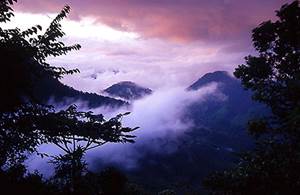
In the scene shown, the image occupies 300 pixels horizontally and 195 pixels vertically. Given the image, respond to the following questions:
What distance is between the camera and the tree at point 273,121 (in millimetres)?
18797

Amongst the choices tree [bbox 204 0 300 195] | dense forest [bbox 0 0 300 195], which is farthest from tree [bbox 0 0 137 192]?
tree [bbox 204 0 300 195]

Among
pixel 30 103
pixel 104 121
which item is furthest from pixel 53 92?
pixel 30 103

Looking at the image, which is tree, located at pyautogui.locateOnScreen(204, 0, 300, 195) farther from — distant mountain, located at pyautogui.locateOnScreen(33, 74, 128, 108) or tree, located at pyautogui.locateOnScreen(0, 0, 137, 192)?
distant mountain, located at pyautogui.locateOnScreen(33, 74, 128, 108)

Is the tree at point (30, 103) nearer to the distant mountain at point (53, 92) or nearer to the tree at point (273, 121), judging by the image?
the distant mountain at point (53, 92)

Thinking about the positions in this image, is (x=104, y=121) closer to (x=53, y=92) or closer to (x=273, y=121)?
(x=273, y=121)

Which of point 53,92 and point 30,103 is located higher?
point 53,92

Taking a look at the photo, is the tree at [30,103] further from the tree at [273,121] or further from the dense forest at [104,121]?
the tree at [273,121]

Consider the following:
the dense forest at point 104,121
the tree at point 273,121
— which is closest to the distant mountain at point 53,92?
the dense forest at point 104,121

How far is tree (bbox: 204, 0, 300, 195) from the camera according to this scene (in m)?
18.8

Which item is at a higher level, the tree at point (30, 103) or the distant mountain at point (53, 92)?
the distant mountain at point (53, 92)

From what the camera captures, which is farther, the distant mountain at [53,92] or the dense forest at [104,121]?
the distant mountain at [53,92]

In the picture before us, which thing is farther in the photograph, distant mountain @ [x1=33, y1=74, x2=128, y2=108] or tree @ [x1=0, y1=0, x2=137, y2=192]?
distant mountain @ [x1=33, y1=74, x2=128, y2=108]

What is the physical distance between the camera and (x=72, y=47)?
47.1 ft

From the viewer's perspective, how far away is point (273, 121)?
72.4 feet
